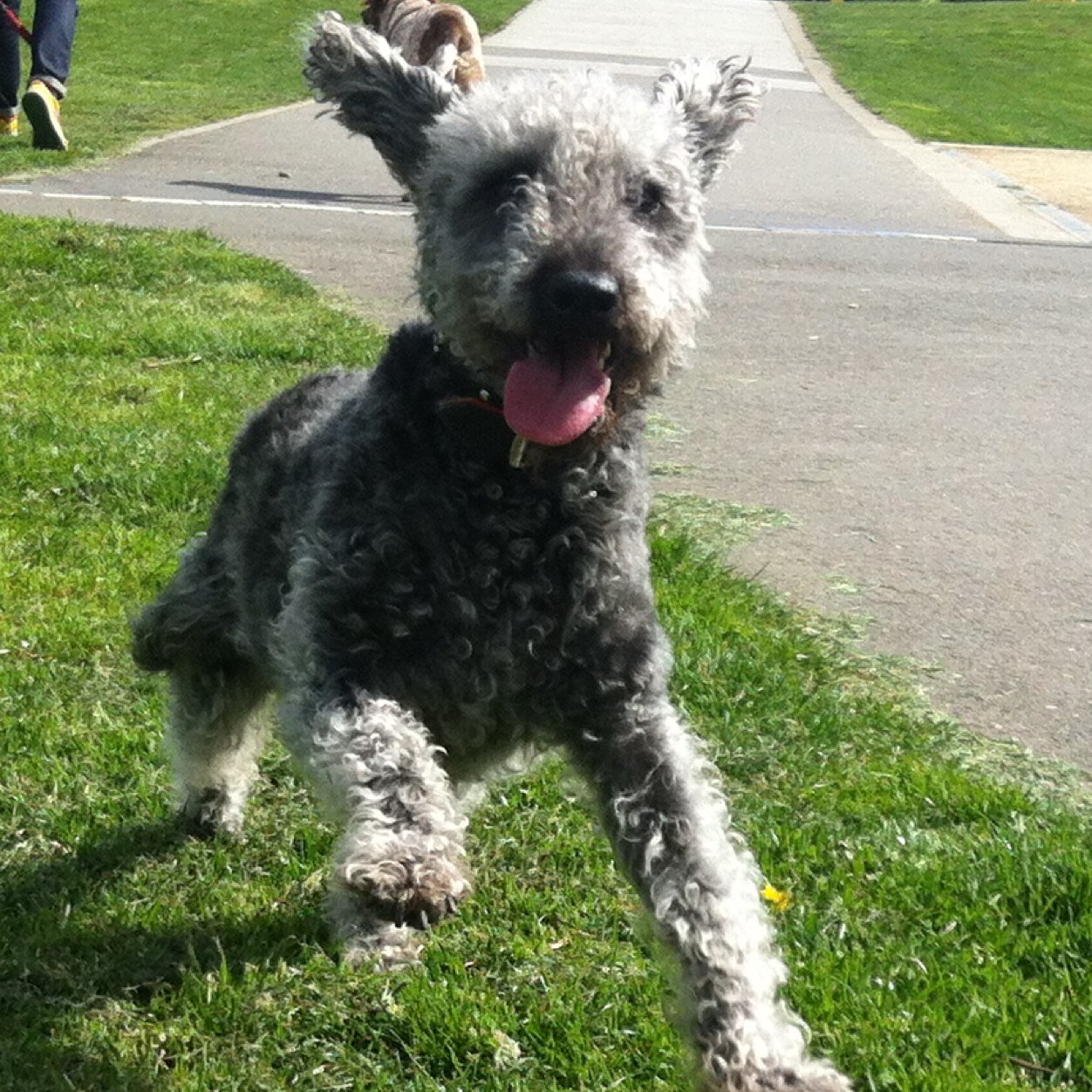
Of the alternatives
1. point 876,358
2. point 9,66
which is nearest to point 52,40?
point 9,66

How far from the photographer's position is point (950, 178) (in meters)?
21.0

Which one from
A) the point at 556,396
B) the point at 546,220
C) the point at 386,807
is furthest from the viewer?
the point at 546,220

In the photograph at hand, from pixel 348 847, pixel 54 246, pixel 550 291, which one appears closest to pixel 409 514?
pixel 550 291

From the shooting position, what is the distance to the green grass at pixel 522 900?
4.23 meters

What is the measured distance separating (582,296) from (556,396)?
0.77 ft

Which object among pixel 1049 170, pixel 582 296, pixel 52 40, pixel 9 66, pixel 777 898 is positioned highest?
pixel 582 296

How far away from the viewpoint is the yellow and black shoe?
15.9 meters

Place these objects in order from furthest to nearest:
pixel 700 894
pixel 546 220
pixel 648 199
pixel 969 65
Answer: pixel 969 65
pixel 648 199
pixel 546 220
pixel 700 894

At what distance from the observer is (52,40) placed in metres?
15.6

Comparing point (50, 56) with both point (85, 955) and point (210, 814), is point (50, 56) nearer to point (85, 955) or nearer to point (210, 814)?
point (210, 814)

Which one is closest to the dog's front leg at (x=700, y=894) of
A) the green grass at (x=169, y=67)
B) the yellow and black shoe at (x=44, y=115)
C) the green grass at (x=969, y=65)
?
the green grass at (x=169, y=67)

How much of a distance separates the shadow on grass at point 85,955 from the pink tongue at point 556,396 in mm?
1584

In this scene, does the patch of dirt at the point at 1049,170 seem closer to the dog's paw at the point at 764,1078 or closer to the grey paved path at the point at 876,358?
the grey paved path at the point at 876,358

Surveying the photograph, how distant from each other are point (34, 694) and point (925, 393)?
6530mm
